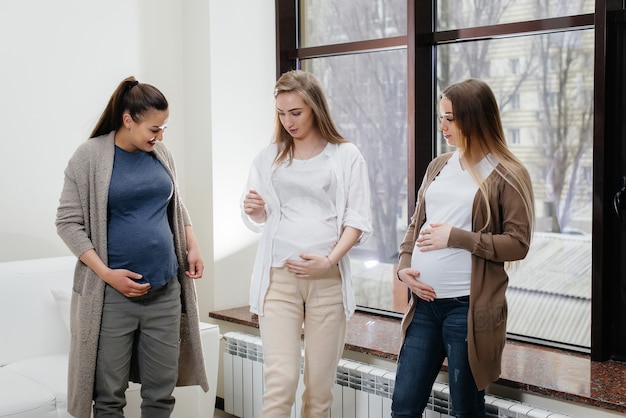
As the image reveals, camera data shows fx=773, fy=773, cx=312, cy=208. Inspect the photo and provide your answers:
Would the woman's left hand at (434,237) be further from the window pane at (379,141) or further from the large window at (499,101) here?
the window pane at (379,141)

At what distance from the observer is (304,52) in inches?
153

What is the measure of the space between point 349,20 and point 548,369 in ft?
6.12

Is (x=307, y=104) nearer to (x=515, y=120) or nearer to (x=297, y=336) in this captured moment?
(x=297, y=336)

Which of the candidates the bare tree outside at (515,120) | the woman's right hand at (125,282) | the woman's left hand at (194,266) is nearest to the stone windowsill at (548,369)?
the bare tree outside at (515,120)

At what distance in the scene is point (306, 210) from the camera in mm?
2557

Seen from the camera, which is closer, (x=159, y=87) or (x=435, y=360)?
(x=435, y=360)

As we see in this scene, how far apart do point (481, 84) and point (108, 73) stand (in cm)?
195

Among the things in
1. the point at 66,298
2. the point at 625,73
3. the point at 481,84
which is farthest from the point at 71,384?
the point at 625,73

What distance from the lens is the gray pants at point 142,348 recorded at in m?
2.42

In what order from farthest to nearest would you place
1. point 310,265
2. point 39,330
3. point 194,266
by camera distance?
point 39,330 → point 194,266 → point 310,265

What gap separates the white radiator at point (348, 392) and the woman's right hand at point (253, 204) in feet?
2.66

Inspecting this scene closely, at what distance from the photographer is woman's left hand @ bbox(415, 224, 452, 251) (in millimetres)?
2295

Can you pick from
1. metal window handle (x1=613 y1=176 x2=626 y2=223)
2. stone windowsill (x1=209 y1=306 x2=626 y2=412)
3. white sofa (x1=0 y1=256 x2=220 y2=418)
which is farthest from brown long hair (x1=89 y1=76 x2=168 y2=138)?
metal window handle (x1=613 y1=176 x2=626 y2=223)

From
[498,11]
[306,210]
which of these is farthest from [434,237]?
[498,11]
